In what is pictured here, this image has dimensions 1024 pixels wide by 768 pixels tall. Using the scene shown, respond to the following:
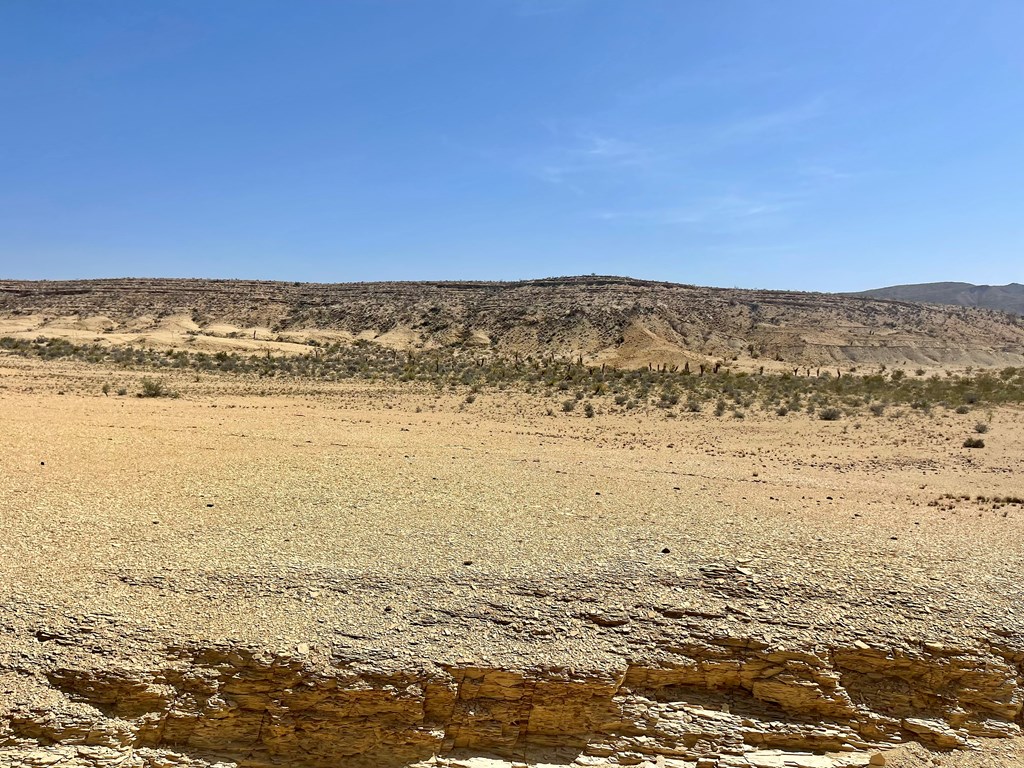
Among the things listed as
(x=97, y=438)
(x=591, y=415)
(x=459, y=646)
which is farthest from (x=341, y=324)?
(x=459, y=646)

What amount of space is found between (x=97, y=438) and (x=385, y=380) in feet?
60.0

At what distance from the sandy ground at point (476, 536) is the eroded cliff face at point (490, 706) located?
0.24 metres

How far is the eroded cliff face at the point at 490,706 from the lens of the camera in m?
5.59

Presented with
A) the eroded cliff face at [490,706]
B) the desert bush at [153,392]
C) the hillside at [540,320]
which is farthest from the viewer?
the hillside at [540,320]

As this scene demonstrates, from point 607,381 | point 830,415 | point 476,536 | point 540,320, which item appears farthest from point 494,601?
point 540,320

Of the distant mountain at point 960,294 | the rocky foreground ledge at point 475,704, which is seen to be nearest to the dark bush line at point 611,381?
the rocky foreground ledge at point 475,704

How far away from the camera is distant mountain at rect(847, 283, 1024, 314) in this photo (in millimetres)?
132488

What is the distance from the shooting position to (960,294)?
463ft

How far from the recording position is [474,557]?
25.3 feet

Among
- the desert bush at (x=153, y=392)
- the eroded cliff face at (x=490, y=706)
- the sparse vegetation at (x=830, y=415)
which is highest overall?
the sparse vegetation at (x=830, y=415)

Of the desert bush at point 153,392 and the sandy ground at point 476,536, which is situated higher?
the desert bush at point 153,392

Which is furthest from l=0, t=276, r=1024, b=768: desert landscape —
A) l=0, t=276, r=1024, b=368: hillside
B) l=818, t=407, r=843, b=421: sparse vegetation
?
l=0, t=276, r=1024, b=368: hillside

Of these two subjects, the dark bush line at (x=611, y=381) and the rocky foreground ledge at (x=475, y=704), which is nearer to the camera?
the rocky foreground ledge at (x=475, y=704)

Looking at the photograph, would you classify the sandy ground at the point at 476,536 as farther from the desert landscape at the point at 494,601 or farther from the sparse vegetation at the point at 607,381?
the sparse vegetation at the point at 607,381
